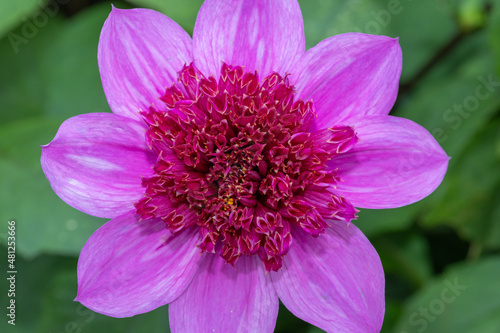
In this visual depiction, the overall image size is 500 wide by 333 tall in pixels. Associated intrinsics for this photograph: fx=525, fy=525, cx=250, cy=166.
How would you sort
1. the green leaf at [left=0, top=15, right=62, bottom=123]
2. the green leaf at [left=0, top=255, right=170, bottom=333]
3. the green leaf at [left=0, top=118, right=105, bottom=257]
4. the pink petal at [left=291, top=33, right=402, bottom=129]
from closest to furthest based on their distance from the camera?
the pink petal at [left=291, top=33, right=402, bottom=129] → the green leaf at [left=0, top=118, right=105, bottom=257] → the green leaf at [left=0, top=255, right=170, bottom=333] → the green leaf at [left=0, top=15, right=62, bottom=123]

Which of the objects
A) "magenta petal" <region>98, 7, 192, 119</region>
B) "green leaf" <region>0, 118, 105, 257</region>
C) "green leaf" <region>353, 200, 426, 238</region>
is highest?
"magenta petal" <region>98, 7, 192, 119</region>

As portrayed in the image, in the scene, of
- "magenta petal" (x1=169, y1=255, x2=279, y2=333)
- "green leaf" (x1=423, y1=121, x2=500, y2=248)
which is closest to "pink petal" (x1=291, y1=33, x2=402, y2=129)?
"magenta petal" (x1=169, y1=255, x2=279, y2=333)

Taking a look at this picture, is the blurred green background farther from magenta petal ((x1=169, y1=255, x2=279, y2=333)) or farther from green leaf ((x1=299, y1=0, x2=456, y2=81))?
magenta petal ((x1=169, y1=255, x2=279, y2=333))

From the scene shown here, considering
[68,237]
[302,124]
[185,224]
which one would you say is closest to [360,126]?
[302,124]

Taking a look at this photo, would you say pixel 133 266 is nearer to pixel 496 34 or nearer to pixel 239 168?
pixel 239 168

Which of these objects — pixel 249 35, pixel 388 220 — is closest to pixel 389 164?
pixel 249 35

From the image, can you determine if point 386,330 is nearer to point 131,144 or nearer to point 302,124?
point 302,124
